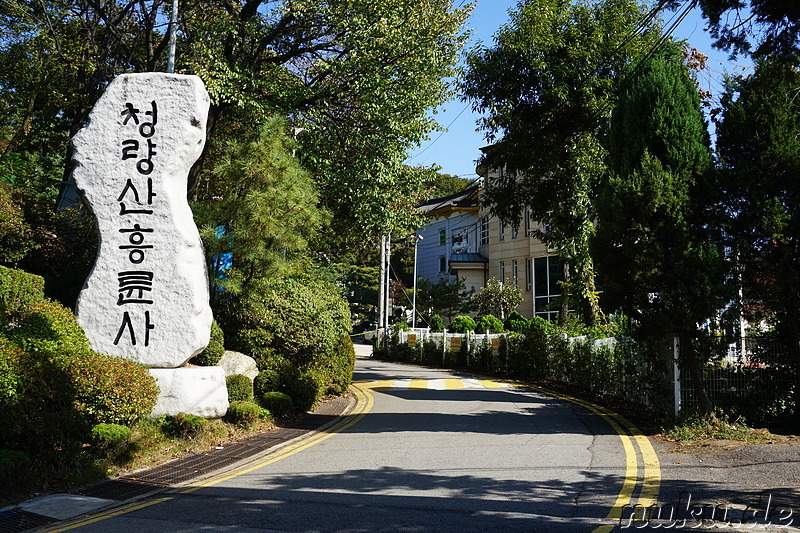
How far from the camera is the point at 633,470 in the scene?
795cm

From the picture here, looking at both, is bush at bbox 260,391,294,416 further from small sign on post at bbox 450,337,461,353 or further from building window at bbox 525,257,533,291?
building window at bbox 525,257,533,291

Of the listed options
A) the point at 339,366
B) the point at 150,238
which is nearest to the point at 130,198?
the point at 150,238

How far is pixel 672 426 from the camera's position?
10.6 m

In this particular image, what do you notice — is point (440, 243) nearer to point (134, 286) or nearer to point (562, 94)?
point (562, 94)

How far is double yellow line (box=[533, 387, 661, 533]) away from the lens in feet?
20.9

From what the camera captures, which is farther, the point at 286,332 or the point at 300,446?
the point at 286,332

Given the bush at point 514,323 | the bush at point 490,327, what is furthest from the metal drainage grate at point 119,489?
the bush at point 490,327

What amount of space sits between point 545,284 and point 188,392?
30.0m

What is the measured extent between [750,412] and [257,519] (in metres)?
8.33

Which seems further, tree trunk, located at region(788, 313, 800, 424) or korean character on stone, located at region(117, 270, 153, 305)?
korean character on stone, located at region(117, 270, 153, 305)

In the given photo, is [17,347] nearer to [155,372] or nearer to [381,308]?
[155,372]

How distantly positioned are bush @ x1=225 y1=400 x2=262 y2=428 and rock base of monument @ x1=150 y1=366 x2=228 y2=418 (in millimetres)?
533

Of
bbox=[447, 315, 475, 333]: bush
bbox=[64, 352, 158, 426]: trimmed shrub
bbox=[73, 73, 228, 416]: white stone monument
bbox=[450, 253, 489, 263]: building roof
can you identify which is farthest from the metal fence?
bbox=[450, 253, 489, 263]: building roof

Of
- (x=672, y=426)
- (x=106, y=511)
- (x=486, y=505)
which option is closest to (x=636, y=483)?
(x=486, y=505)
